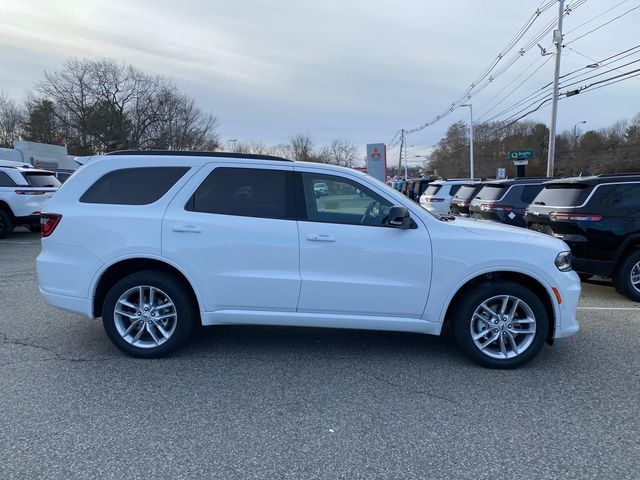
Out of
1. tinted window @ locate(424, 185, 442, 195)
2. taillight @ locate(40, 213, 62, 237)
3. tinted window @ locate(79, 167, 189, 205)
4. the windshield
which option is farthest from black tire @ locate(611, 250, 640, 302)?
tinted window @ locate(424, 185, 442, 195)

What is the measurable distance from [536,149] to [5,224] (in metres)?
81.1

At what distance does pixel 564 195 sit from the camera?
698 centimetres

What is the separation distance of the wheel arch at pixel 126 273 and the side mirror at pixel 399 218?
6.20ft

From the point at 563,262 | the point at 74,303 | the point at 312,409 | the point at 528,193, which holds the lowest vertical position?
the point at 312,409

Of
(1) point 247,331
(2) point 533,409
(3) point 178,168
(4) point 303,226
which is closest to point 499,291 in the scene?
(2) point 533,409

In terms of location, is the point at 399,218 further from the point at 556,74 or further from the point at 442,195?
the point at 556,74

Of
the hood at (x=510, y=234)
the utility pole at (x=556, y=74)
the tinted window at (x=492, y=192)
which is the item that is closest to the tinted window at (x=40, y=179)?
the tinted window at (x=492, y=192)

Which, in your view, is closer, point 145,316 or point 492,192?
point 145,316

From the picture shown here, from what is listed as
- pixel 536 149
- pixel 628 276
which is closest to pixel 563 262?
pixel 628 276

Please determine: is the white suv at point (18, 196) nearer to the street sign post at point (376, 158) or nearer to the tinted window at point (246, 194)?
the tinted window at point (246, 194)

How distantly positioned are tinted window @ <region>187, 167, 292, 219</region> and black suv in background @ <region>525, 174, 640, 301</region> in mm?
4668

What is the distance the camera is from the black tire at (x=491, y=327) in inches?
159

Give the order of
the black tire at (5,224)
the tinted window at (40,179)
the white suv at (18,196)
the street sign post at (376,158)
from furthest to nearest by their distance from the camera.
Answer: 1. the street sign post at (376,158)
2. the tinted window at (40,179)
3. the black tire at (5,224)
4. the white suv at (18,196)

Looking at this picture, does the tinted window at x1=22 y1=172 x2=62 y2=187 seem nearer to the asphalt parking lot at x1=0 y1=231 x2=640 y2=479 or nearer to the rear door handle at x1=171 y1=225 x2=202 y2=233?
the asphalt parking lot at x1=0 y1=231 x2=640 y2=479
